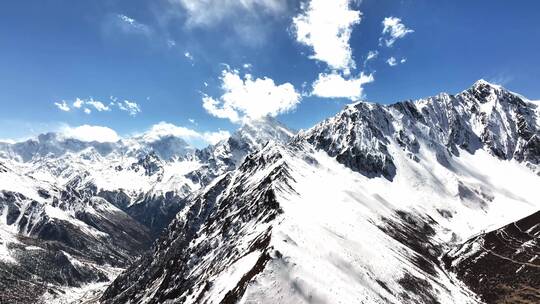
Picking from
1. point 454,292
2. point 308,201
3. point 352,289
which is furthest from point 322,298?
point 308,201

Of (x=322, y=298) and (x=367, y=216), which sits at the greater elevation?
(x=367, y=216)

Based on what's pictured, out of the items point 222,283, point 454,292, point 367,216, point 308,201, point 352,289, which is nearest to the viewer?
point 352,289

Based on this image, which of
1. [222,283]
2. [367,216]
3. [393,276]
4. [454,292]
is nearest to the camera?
[222,283]

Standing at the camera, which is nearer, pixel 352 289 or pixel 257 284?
pixel 257 284

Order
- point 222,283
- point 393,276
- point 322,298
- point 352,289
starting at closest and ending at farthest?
point 322,298, point 352,289, point 222,283, point 393,276

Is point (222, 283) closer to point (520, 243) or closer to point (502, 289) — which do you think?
point (502, 289)

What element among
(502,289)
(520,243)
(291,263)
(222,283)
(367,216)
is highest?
(520,243)

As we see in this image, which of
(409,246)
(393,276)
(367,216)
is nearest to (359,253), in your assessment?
(393,276)

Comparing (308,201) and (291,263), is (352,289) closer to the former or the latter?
(291,263)

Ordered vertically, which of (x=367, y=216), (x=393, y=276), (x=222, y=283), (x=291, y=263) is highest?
(x=367, y=216)
